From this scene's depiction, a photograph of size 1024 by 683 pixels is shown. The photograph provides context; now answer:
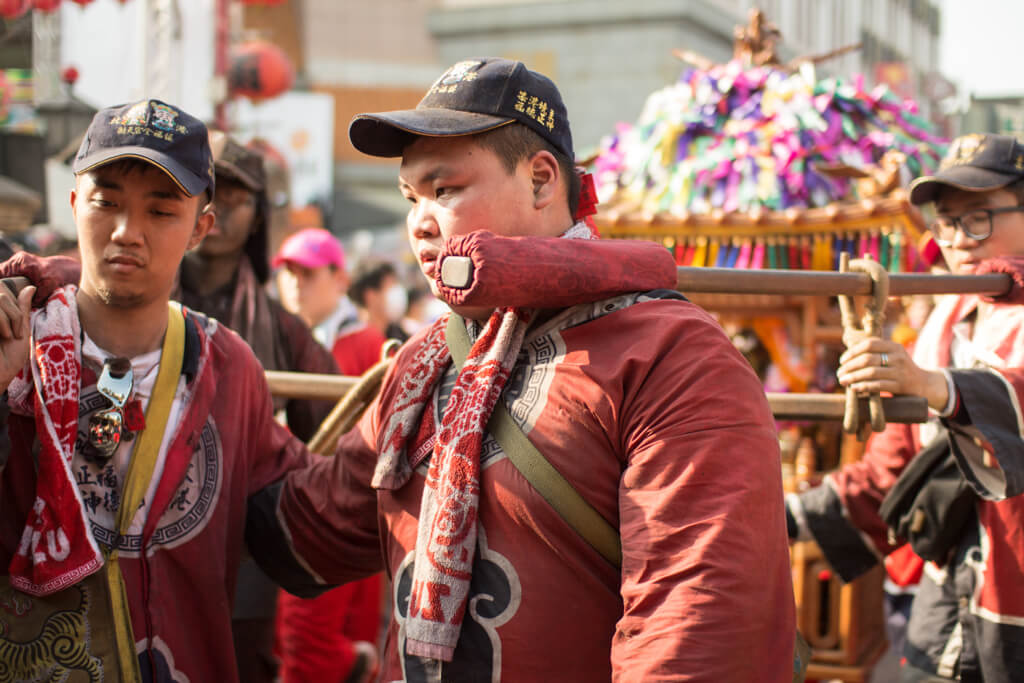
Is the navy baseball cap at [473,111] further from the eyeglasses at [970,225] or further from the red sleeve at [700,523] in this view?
the eyeglasses at [970,225]

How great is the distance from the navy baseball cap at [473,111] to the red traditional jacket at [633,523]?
36 cm

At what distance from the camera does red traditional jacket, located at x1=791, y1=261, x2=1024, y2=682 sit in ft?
Result: 7.94

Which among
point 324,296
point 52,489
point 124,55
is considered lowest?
point 52,489

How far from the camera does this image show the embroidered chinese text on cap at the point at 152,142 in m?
2.11

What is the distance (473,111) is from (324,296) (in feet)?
11.3

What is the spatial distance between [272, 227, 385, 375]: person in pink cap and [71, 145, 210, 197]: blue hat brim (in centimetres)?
283

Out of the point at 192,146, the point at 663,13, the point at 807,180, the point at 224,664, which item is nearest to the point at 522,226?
the point at 192,146

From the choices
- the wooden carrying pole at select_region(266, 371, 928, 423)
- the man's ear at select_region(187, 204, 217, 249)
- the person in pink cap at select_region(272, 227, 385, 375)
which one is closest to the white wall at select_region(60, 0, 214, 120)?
the person in pink cap at select_region(272, 227, 385, 375)

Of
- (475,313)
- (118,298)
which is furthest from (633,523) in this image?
(118,298)

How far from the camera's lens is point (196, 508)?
2.22 metres

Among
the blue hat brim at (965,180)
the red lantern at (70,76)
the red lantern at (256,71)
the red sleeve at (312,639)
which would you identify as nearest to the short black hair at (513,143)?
the blue hat brim at (965,180)

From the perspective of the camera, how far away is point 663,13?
69.6 feet

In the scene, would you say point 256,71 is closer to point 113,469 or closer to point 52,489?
point 113,469

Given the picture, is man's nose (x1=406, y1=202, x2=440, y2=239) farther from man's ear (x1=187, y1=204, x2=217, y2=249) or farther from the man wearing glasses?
the man wearing glasses
